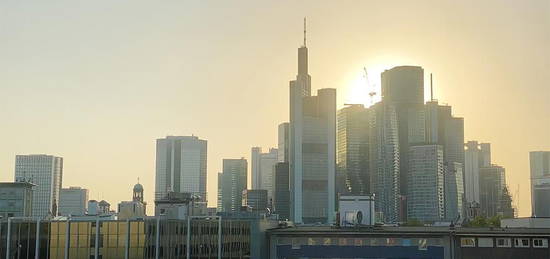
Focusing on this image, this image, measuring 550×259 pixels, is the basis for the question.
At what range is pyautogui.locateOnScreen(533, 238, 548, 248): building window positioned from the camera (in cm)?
8400

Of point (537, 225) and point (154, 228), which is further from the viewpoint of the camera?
point (537, 225)

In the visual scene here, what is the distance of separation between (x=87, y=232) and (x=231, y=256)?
16433mm

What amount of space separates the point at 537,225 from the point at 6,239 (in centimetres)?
6711

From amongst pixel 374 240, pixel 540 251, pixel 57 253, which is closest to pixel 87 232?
pixel 57 253

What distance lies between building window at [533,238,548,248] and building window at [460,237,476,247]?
21.5 feet

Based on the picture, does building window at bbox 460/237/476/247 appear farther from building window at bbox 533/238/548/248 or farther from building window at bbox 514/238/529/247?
building window at bbox 533/238/548/248

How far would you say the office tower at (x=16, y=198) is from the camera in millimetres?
182500

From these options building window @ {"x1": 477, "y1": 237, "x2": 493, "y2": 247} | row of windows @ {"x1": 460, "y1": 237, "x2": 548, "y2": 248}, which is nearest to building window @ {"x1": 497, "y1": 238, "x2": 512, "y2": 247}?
row of windows @ {"x1": 460, "y1": 237, "x2": 548, "y2": 248}

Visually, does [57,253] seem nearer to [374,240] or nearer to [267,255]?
[267,255]

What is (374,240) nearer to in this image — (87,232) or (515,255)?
(515,255)

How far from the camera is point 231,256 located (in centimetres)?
8644

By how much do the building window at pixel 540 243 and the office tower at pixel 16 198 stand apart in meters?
128

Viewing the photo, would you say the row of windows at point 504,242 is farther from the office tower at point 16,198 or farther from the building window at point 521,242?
the office tower at point 16,198

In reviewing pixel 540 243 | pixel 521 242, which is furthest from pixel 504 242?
pixel 540 243
